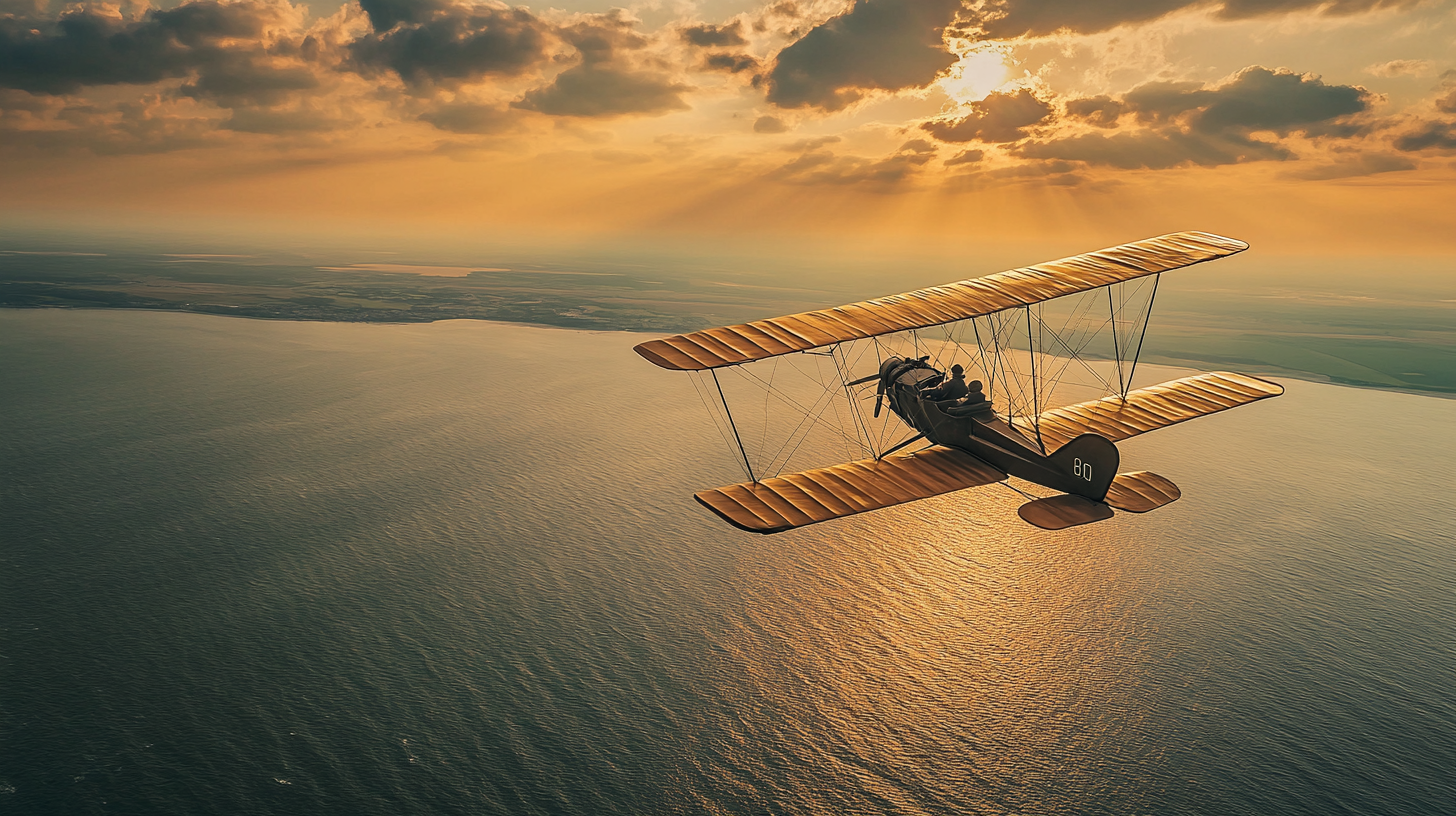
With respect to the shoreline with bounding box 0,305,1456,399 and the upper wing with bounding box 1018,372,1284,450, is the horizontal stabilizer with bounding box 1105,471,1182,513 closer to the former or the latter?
the upper wing with bounding box 1018,372,1284,450

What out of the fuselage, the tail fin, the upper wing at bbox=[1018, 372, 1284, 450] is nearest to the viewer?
the tail fin

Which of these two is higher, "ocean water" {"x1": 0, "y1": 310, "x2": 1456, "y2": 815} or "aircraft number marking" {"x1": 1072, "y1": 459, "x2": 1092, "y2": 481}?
"aircraft number marking" {"x1": 1072, "y1": 459, "x2": 1092, "y2": 481}

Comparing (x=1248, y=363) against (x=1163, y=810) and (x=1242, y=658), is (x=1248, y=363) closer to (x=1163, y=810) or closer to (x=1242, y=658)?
(x=1242, y=658)

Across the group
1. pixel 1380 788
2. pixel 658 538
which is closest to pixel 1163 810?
pixel 1380 788

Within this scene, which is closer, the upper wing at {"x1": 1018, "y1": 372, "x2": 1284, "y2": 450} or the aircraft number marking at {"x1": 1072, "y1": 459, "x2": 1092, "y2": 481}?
the aircraft number marking at {"x1": 1072, "y1": 459, "x2": 1092, "y2": 481}

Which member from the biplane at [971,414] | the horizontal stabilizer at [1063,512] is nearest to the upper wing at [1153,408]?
the biplane at [971,414]

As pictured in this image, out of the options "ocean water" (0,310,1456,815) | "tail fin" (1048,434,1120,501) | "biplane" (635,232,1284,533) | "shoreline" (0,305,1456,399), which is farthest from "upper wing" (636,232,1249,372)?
"shoreline" (0,305,1456,399)

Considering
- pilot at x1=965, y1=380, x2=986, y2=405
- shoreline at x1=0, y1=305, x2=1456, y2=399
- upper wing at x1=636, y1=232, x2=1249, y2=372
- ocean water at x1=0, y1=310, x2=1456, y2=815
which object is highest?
upper wing at x1=636, y1=232, x2=1249, y2=372
